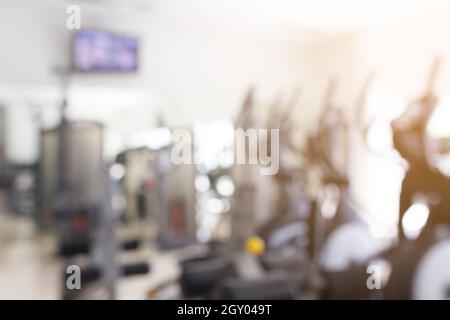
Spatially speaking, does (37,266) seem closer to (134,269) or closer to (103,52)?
(134,269)

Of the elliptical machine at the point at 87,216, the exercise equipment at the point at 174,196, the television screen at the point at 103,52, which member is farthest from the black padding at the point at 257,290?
the exercise equipment at the point at 174,196

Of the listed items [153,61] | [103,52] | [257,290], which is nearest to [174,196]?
[153,61]

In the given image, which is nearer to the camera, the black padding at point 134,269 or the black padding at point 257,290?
the black padding at point 257,290

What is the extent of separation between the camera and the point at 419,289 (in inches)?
52.3

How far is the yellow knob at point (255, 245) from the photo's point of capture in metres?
2.45

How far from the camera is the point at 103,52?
1378 millimetres

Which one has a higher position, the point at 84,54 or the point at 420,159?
the point at 84,54

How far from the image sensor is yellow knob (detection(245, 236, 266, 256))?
245cm

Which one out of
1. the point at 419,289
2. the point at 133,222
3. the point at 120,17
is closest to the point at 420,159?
the point at 419,289

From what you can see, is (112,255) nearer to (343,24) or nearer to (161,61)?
(161,61)

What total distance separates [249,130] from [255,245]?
0.85 m

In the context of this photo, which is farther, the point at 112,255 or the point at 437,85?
the point at 112,255

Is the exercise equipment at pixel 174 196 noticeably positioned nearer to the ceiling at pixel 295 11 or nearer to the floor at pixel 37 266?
the floor at pixel 37 266

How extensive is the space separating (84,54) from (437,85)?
1132mm
